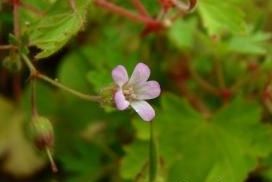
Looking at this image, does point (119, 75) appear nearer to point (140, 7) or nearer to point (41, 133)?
point (41, 133)

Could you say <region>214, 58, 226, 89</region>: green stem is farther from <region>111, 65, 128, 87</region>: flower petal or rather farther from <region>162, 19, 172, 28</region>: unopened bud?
<region>111, 65, 128, 87</region>: flower petal

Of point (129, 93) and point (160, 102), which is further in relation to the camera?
point (160, 102)

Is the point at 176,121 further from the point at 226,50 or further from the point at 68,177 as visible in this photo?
the point at 68,177

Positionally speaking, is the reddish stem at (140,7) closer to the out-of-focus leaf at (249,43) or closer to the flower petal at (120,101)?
the out-of-focus leaf at (249,43)

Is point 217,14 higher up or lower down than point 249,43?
higher up

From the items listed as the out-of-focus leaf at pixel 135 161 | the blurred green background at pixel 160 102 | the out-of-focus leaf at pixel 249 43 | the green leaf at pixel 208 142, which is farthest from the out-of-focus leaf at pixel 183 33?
the out-of-focus leaf at pixel 135 161

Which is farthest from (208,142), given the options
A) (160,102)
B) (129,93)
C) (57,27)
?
(57,27)

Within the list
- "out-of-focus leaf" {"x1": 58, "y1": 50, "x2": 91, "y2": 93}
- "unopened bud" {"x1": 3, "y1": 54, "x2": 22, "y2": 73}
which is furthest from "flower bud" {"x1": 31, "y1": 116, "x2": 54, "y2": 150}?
"out-of-focus leaf" {"x1": 58, "y1": 50, "x2": 91, "y2": 93}
